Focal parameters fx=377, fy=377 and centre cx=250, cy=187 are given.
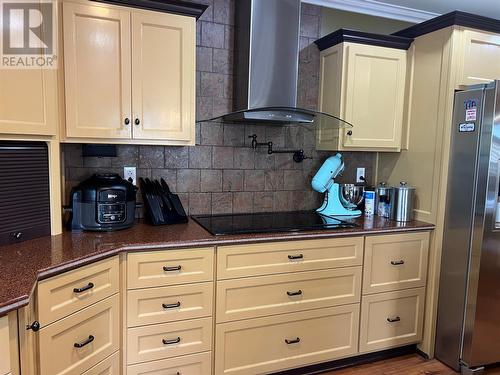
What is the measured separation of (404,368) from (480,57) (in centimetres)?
207

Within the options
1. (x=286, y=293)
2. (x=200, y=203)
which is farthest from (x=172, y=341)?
(x=200, y=203)

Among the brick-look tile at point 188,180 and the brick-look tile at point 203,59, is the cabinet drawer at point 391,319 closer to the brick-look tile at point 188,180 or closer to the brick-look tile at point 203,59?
the brick-look tile at point 188,180

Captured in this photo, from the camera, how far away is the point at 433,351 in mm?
2547

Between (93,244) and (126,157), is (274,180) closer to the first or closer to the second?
(126,157)

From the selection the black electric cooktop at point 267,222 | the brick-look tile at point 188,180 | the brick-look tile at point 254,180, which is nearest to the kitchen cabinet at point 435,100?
the black electric cooktop at point 267,222

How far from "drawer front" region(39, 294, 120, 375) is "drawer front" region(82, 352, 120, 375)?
24mm

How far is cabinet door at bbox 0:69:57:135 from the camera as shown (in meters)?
1.64

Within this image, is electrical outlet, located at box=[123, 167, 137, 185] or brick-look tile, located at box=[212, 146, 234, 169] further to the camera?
brick-look tile, located at box=[212, 146, 234, 169]

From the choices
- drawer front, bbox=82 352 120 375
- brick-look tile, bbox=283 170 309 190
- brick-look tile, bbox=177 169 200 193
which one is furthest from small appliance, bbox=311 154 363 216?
drawer front, bbox=82 352 120 375

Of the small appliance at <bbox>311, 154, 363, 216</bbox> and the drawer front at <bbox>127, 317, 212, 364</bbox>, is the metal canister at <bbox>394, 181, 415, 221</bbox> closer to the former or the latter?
the small appliance at <bbox>311, 154, 363, 216</bbox>

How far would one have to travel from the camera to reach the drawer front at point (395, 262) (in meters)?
2.37

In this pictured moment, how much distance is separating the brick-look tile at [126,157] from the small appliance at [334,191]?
1255 mm

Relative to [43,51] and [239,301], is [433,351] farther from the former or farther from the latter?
[43,51]

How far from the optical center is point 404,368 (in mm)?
2449
